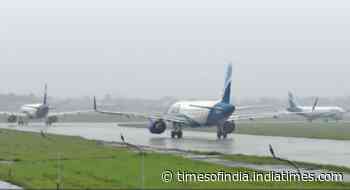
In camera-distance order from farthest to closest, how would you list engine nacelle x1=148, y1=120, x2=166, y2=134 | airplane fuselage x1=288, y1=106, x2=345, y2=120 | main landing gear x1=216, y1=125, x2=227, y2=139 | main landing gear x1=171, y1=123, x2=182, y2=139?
airplane fuselage x1=288, y1=106, x2=345, y2=120, engine nacelle x1=148, y1=120, x2=166, y2=134, main landing gear x1=171, y1=123, x2=182, y2=139, main landing gear x1=216, y1=125, x2=227, y2=139

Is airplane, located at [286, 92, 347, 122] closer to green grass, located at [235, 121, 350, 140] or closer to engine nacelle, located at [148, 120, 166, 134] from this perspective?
green grass, located at [235, 121, 350, 140]

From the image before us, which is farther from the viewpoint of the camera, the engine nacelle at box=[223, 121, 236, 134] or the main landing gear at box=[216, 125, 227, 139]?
the engine nacelle at box=[223, 121, 236, 134]

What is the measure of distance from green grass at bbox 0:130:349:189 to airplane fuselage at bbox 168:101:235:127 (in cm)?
2147

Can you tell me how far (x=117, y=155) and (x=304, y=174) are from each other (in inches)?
487

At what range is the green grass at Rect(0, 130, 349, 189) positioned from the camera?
74.6ft

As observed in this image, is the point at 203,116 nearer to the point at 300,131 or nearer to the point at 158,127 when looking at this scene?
the point at 158,127

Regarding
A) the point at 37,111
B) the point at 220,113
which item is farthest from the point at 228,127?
the point at 37,111

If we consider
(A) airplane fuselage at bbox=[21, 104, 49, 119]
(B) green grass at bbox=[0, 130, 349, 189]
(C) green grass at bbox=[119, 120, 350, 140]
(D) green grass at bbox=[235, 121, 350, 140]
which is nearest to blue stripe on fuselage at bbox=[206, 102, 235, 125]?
(C) green grass at bbox=[119, 120, 350, 140]

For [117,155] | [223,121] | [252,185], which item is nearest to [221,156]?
[117,155]

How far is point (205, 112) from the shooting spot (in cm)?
6238

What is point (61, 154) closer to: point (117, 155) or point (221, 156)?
point (117, 155)

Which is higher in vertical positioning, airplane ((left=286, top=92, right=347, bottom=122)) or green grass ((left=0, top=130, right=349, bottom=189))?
green grass ((left=0, top=130, right=349, bottom=189))

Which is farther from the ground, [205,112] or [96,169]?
[96,169]

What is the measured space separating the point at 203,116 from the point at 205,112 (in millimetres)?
435
